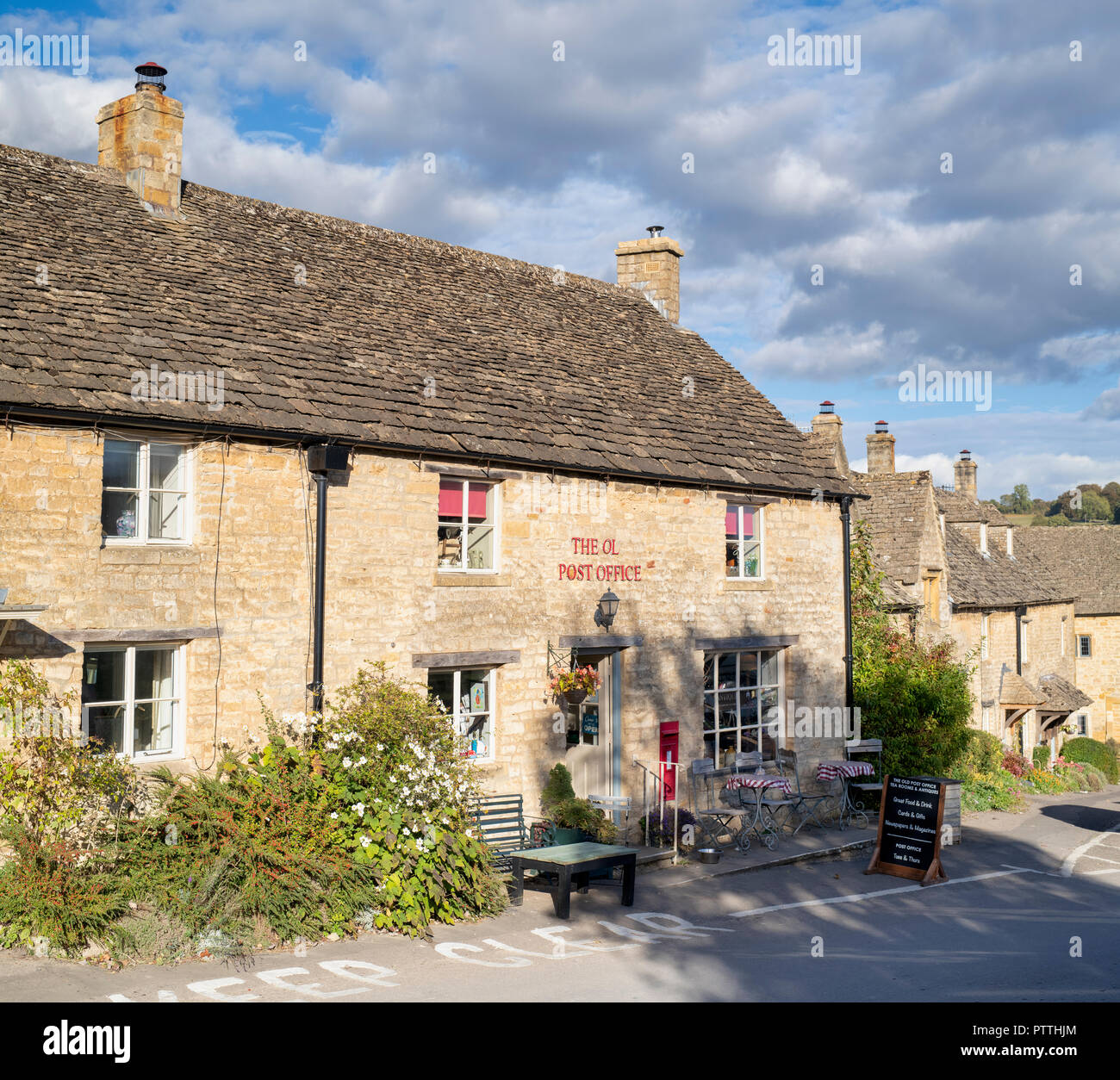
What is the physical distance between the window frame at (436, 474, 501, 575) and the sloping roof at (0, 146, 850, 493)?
0.41 m

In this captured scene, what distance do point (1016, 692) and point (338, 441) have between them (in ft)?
80.2

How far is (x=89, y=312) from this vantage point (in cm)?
1212

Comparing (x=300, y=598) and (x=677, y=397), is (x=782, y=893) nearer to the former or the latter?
(x=300, y=598)

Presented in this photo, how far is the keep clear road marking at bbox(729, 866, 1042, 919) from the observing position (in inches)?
481

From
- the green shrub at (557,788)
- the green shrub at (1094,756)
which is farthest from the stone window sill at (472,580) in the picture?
the green shrub at (1094,756)

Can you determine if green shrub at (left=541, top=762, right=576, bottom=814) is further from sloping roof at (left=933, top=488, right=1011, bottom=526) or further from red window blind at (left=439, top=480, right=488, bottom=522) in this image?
sloping roof at (left=933, top=488, right=1011, bottom=526)

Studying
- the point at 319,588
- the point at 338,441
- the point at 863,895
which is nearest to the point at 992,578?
the point at 863,895

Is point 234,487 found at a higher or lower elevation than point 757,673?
higher

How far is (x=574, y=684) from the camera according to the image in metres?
14.4

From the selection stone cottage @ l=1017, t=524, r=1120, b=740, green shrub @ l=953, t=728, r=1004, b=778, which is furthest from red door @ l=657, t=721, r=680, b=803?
stone cottage @ l=1017, t=524, r=1120, b=740

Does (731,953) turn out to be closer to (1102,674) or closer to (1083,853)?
(1083,853)

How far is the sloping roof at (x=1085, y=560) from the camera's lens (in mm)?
42094
